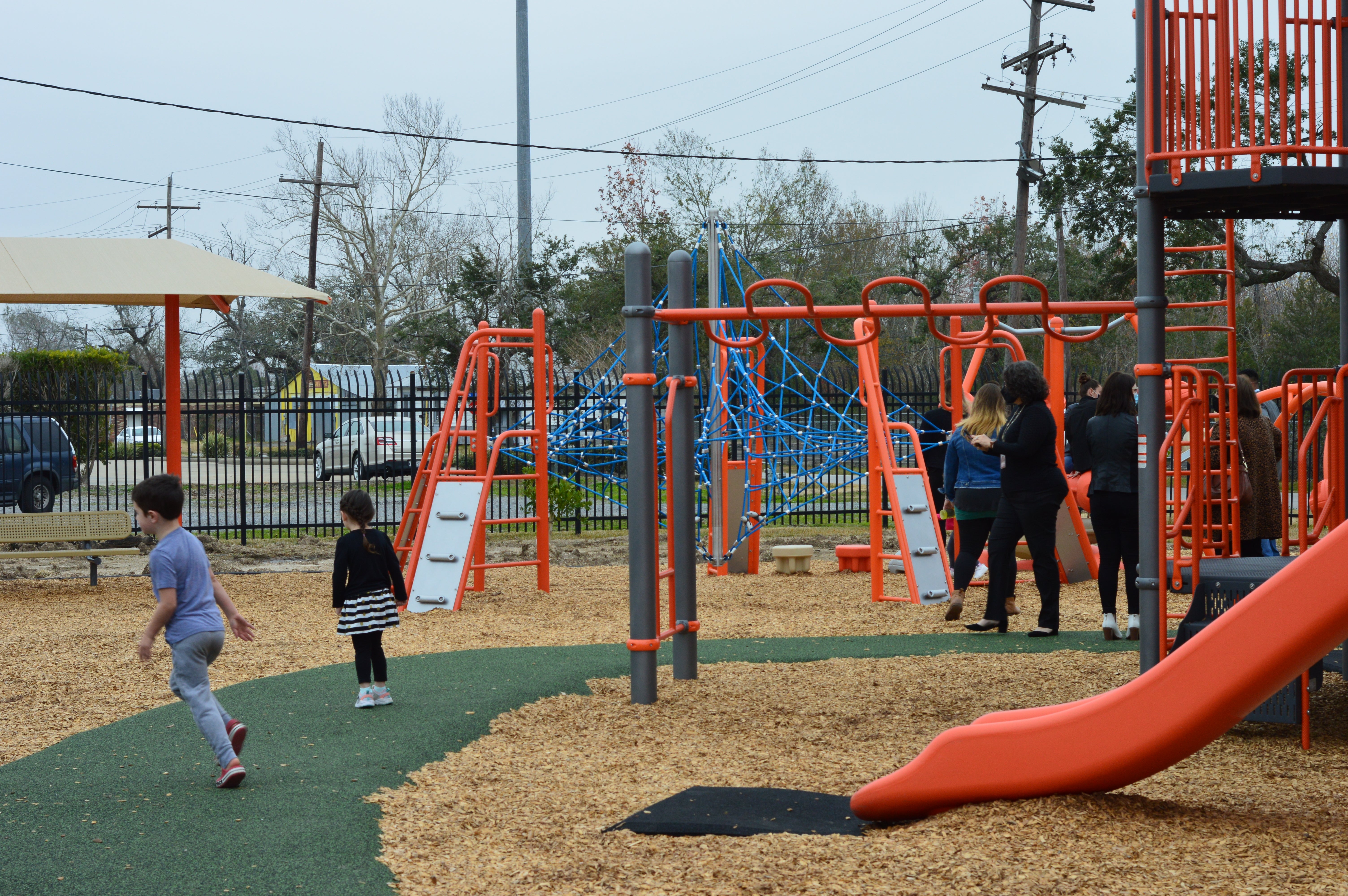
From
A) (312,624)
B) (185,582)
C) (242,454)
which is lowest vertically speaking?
(312,624)

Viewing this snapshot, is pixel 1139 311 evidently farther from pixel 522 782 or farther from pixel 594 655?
pixel 594 655

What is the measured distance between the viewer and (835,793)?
4.42m

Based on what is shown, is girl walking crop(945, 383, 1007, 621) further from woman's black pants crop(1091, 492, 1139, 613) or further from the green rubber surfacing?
the green rubber surfacing

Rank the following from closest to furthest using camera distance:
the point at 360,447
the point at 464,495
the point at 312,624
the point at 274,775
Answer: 1. the point at 274,775
2. the point at 312,624
3. the point at 464,495
4. the point at 360,447

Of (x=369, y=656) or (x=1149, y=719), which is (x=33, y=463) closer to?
(x=369, y=656)

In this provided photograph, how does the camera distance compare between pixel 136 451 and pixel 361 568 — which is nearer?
pixel 361 568

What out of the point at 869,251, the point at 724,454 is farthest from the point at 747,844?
the point at 869,251

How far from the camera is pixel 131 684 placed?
6.65 meters

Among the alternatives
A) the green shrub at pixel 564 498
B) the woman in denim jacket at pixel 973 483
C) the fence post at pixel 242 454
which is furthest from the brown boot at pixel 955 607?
the fence post at pixel 242 454

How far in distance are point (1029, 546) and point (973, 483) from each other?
778 mm

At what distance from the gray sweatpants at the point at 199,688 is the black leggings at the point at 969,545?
17.7 ft

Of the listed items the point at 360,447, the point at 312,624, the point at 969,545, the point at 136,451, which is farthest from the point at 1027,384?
the point at 136,451

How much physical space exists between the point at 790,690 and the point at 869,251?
1380 inches

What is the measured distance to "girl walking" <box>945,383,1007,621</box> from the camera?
8062 mm
